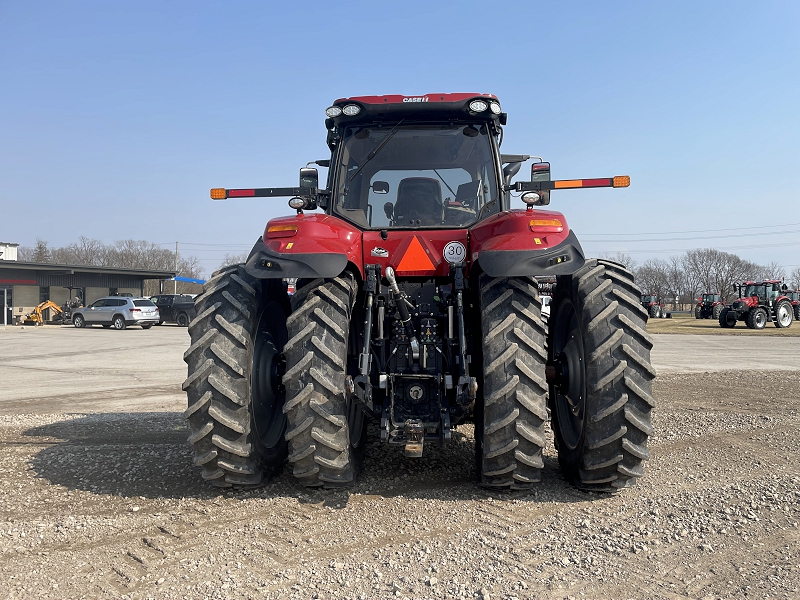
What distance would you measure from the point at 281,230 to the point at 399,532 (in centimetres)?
200

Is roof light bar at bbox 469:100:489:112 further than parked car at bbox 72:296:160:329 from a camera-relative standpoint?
No

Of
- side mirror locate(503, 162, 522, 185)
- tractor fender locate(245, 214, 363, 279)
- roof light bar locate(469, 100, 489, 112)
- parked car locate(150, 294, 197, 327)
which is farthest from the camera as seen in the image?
parked car locate(150, 294, 197, 327)

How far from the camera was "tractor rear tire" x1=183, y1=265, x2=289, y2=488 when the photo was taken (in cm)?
366

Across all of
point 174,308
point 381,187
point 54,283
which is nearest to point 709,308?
point 174,308

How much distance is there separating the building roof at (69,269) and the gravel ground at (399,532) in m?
35.6

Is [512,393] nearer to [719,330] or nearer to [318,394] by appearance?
[318,394]

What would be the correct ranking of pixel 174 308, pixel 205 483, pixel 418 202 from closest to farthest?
pixel 205 483
pixel 418 202
pixel 174 308

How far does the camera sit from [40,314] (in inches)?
1337

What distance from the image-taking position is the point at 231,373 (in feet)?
12.2

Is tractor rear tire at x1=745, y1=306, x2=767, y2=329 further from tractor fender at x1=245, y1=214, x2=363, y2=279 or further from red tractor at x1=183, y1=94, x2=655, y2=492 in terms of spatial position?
tractor fender at x1=245, y1=214, x2=363, y2=279

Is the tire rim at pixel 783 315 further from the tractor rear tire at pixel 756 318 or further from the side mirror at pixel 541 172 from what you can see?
the side mirror at pixel 541 172

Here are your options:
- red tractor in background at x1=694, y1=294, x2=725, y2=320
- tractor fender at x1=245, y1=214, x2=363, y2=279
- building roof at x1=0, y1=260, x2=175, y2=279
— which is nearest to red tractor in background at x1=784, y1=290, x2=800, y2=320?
red tractor in background at x1=694, y1=294, x2=725, y2=320

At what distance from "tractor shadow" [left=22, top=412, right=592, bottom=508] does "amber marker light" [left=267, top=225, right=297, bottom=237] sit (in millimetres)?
1716

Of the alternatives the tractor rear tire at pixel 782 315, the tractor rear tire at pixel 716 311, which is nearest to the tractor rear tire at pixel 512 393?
the tractor rear tire at pixel 782 315
